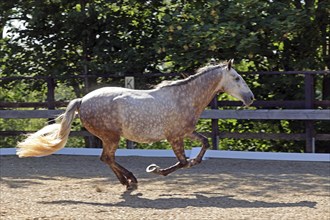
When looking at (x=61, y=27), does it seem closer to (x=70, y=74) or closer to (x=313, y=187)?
(x=70, y=74)

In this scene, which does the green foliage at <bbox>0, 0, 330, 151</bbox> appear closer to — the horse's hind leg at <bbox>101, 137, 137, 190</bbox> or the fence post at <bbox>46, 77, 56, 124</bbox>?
the fence post at <bbox>46, 77, 56, 124</bbox>

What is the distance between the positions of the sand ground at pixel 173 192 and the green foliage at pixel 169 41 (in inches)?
89.2

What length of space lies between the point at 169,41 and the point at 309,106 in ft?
9.45

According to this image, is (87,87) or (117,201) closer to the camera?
(117,201)

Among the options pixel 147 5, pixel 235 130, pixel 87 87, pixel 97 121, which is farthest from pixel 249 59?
pixel 97 121

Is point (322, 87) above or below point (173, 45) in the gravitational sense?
below

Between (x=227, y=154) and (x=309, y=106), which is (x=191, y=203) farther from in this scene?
(x=309, y=106)

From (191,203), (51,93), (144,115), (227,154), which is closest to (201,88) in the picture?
(144,115)

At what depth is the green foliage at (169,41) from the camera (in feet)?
40.4

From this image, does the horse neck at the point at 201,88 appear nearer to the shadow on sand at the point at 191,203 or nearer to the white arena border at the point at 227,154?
the shadow on sand at the point at 191,203

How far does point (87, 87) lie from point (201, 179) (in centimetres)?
534

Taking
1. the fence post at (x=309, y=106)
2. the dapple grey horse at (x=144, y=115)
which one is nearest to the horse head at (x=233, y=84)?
the dapple grey horse at (x=144, y=115)

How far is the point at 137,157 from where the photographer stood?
1233 cm

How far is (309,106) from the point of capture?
1221 cm
